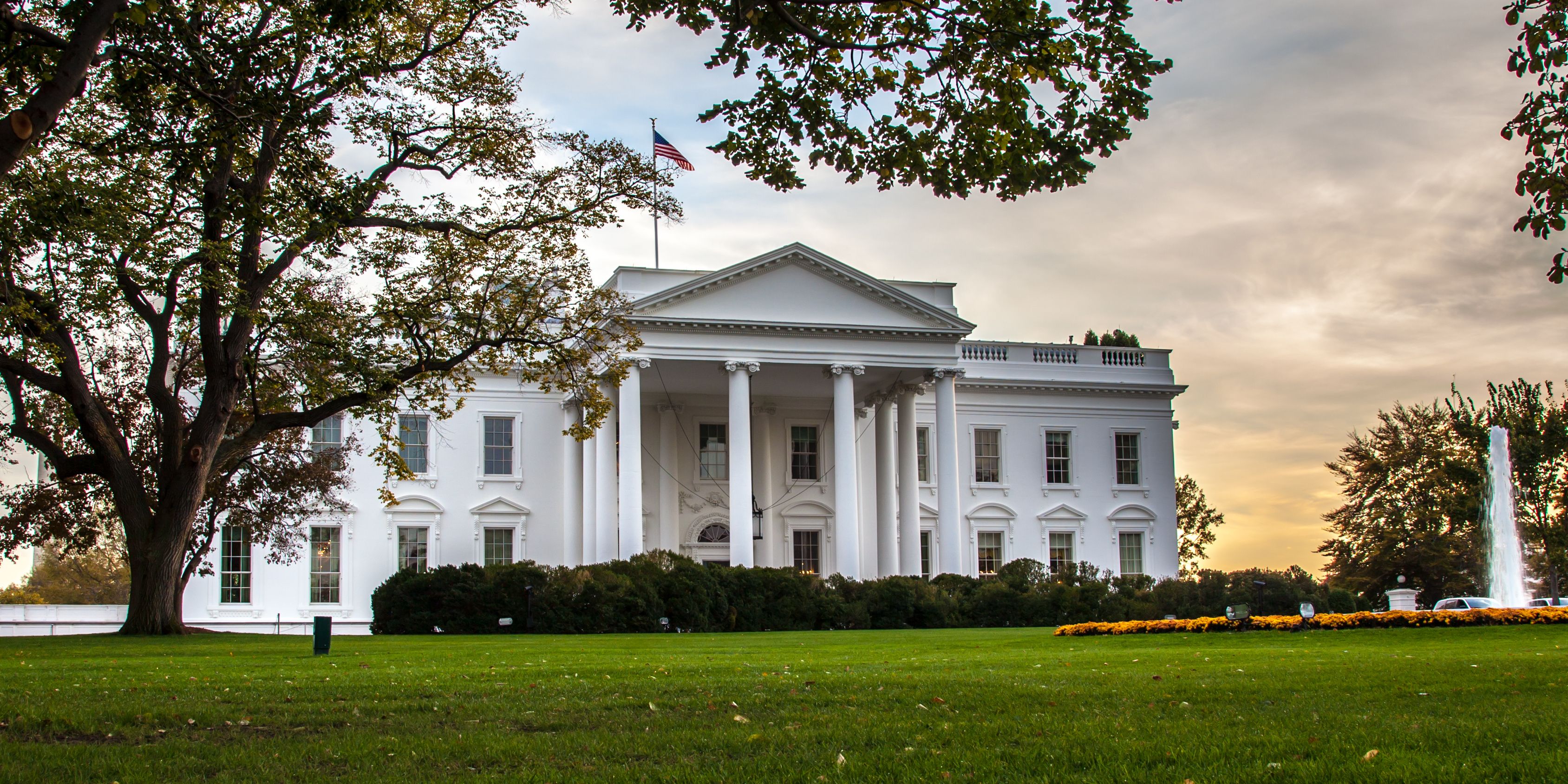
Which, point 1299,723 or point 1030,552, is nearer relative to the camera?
point 1299,723

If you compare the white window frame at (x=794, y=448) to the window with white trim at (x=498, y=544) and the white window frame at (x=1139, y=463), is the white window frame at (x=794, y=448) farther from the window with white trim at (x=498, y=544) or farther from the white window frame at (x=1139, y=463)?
the white window frame at (x=1139, y=463)

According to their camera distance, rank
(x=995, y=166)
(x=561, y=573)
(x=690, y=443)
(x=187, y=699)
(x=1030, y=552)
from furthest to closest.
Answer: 1. (x=1030, y=552)
2. (x=690, y=443)
3. (x=561, y=573)
4. (x=995, y=166)
5. (x=187, y=699)

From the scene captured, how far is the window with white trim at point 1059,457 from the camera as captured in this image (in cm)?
4547

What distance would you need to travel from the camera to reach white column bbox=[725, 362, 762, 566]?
34.8 metres

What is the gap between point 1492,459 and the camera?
4325 centimetres

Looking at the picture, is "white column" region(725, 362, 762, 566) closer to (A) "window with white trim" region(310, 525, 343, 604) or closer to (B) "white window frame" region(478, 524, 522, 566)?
(B) "white window frame" region(478, 524, 522, 566)

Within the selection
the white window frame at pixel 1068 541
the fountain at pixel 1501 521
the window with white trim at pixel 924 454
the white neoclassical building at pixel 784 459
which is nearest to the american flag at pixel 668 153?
the white neoclassical building at pixel 784 459

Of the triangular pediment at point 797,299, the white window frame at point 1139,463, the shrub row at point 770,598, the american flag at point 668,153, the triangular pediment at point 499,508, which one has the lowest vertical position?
the shrub row at point 770,598

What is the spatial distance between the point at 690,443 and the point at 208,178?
73.9ft

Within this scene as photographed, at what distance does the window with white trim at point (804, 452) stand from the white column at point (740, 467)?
6439mm

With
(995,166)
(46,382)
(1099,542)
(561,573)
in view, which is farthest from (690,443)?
(995,166)

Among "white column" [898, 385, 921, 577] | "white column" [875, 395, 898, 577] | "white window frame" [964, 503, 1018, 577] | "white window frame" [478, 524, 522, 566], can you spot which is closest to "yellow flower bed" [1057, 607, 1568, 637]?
"white column" [898, 385, 921, 577]

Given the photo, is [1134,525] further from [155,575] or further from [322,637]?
[322,637]

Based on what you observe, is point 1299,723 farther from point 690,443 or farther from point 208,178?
point 690,443
